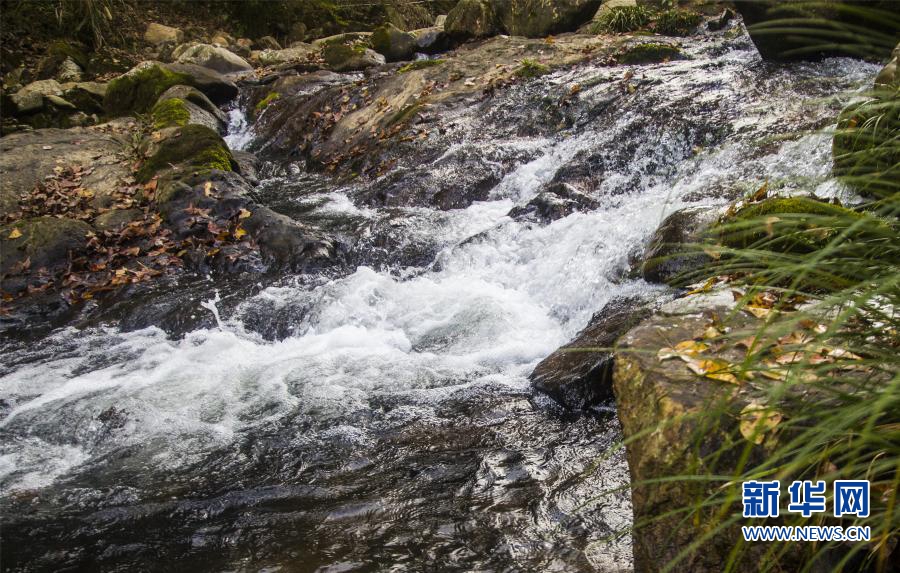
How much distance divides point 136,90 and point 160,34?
19.8ft

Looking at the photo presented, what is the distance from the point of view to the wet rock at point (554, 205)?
671 centimetres

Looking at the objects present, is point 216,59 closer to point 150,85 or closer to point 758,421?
point 150,85

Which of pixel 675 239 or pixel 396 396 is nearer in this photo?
pixel 396 396

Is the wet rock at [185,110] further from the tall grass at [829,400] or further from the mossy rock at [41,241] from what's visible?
the tall grass at [829,400]

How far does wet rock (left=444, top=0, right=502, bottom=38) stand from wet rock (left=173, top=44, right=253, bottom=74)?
16.7 feet

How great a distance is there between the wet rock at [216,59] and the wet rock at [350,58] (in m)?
2.59

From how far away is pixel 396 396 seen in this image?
4391 mm

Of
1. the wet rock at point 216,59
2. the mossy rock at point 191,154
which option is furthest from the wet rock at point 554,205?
the wet rock at point 216,59

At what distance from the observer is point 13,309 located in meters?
6.29

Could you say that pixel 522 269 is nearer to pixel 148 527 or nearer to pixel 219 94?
pixel 148 527

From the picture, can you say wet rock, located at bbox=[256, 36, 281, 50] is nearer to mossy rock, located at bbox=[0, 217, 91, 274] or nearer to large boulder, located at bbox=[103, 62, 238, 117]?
large boulder, located at bbox=[103, 62, 238, 117]

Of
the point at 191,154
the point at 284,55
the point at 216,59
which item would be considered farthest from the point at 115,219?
the point at 284,55

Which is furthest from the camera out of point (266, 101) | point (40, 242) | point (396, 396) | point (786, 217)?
point (266, 101)

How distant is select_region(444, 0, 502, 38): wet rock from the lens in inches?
540
